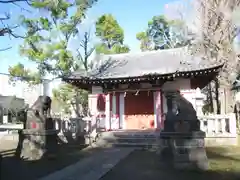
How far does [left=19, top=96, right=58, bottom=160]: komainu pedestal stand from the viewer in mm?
9398

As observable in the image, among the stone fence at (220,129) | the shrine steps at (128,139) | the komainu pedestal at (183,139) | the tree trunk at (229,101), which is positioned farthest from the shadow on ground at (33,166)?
the tree trunk at (229,101)

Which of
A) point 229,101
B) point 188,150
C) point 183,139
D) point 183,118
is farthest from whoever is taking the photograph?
point 229,101

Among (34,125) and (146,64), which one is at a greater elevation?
(146,64)

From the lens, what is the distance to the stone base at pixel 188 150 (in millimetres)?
7320

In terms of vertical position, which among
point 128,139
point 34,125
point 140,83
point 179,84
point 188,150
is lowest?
point 128,139

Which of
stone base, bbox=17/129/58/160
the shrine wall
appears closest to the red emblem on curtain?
stone base, bbox=17/129/58/160

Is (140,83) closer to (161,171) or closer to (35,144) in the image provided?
(35,144)

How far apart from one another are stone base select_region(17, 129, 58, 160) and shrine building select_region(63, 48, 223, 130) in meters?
5.44

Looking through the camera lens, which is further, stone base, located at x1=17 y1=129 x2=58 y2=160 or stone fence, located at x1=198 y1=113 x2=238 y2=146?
stone fence, located at x1=198 y1=113 x2=238 y2=146

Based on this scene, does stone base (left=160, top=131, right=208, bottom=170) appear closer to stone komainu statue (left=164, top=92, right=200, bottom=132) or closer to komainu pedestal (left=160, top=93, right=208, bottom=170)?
komainu pedestal (left=160, top=93, right=208, bottom=170)

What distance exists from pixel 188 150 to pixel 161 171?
3.20ft

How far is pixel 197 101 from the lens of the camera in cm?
1495

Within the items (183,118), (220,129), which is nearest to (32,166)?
(183,118)

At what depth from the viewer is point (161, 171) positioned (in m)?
7.12
